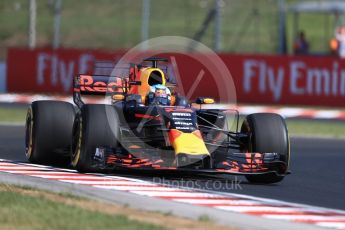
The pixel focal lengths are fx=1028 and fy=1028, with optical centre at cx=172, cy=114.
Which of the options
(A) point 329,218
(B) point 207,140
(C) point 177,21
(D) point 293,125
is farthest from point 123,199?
(C) point 177,21

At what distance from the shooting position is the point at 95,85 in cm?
1445

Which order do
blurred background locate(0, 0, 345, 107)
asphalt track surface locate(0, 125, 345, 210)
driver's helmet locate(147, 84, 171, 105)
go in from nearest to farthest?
asphalt track surface locate(0, 125, 345, 210)
driver's helmet locate(147, 84, 171, 105)
blurred background locate(0, 0, 345, 107)

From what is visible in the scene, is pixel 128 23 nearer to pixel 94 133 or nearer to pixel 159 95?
pixel 159 95

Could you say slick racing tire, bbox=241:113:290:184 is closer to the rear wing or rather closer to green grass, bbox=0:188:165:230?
the rear wing

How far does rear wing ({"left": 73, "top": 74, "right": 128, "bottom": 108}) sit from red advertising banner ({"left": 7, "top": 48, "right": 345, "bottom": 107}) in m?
12.7

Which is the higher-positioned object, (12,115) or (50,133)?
(50,133)

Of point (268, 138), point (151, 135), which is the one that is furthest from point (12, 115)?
point (268, 138)

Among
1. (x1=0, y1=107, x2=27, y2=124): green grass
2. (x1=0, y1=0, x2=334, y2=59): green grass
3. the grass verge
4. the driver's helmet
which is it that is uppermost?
(x1=0, y1=0, x2=334, y2=59): green grass

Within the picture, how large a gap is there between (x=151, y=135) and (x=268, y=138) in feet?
4.74

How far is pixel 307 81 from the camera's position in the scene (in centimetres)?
2792

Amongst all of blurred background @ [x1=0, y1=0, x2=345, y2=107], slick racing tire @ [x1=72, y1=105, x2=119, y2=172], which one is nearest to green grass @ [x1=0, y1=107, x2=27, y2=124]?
blurred background @ [x1=0, y1=0, x2=345, y2=107]

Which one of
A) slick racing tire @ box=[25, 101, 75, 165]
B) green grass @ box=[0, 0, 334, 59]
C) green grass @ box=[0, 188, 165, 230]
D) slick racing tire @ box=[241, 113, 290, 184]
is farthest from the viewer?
green grass @ box=[0, 0, 334, 59]

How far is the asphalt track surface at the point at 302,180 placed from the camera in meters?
11.2

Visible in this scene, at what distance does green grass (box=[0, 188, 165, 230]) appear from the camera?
27.5 feet
